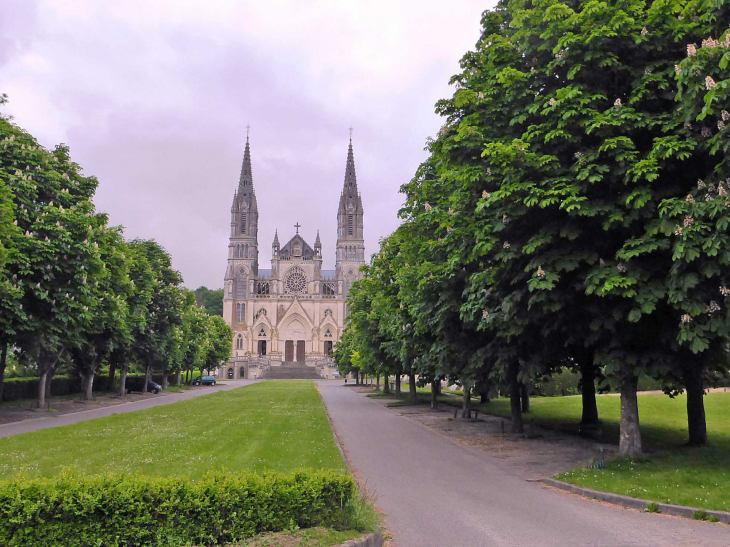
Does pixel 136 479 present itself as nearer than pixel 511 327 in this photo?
Yes

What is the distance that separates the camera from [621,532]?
8156mm

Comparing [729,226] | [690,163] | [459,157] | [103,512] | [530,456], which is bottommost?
[530,456]

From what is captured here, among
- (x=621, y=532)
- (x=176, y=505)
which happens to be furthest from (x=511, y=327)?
(x=176, y=505)

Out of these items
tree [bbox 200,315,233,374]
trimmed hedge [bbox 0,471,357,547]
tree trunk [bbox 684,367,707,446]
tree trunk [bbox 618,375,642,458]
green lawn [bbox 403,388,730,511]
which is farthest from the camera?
tree [bbox 200,315,233,374]

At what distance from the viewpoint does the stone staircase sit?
93.9 m

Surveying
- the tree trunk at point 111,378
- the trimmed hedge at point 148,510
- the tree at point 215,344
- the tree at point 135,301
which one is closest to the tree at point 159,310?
the tree at point 135,301

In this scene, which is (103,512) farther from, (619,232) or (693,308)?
(619,232)

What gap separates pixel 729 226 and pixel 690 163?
2233 millimetres

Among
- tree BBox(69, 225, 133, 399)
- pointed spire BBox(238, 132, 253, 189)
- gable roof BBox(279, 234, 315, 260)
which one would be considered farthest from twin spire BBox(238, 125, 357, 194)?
tree BBox(69, 225, 133, 399)

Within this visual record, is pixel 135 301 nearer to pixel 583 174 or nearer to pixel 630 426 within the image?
pixel 630 426

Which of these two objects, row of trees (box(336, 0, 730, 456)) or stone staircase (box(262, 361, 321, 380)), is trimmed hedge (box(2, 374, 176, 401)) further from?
stone staircase (box(262, 361, 321, 380))

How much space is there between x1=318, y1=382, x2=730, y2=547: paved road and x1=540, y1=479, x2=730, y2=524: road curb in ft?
0.93

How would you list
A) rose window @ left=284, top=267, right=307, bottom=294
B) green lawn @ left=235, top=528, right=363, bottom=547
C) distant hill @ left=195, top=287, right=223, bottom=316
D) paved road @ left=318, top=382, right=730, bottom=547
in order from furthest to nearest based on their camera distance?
distant hill @ left=195, top=287, right=223, bottom=316
rose window @ left=284, top=267, right=307, bottom=294
paved road @ left=318, top=382, right=730, bottom=547
green lawn @ left=235, top=528, right=363, bottom=547

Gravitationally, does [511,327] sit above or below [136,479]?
above
